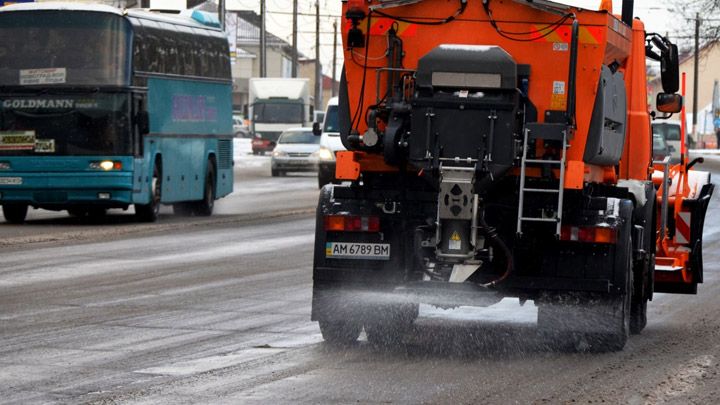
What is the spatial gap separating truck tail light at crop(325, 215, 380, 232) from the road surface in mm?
805

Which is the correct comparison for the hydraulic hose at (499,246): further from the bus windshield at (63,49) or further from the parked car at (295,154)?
the parked car at (295,154)

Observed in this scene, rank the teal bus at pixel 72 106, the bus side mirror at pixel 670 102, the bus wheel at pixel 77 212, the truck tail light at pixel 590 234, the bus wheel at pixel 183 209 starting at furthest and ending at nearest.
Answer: the bus wheel at pixel 183 209, the bus wheel at pixel 77 212, the teal bus at pixel 72 106, the bus side mirror at pixel 670 102, the truck tail light at pixel 590 234

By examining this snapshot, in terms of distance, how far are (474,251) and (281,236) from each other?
13.1 metres

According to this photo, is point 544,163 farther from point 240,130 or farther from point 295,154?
point 240,130

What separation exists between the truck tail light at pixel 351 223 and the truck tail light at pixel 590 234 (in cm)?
128

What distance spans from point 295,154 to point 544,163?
39435 mm

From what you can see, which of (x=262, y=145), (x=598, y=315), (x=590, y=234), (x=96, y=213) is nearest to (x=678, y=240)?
(x=598, y=315)

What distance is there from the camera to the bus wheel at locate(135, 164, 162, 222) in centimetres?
2725

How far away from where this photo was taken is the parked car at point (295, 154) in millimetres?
50688

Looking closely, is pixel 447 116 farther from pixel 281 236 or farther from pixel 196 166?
pixel 196 166

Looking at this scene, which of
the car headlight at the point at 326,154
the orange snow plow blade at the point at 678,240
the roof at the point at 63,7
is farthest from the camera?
the car headlight at the point at 326,154

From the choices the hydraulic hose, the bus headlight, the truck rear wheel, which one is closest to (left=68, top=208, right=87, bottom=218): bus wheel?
the bus headlight

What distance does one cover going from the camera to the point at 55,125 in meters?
25.8

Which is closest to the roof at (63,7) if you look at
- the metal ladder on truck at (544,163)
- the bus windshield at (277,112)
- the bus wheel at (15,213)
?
the bus wheel at (15,213)
